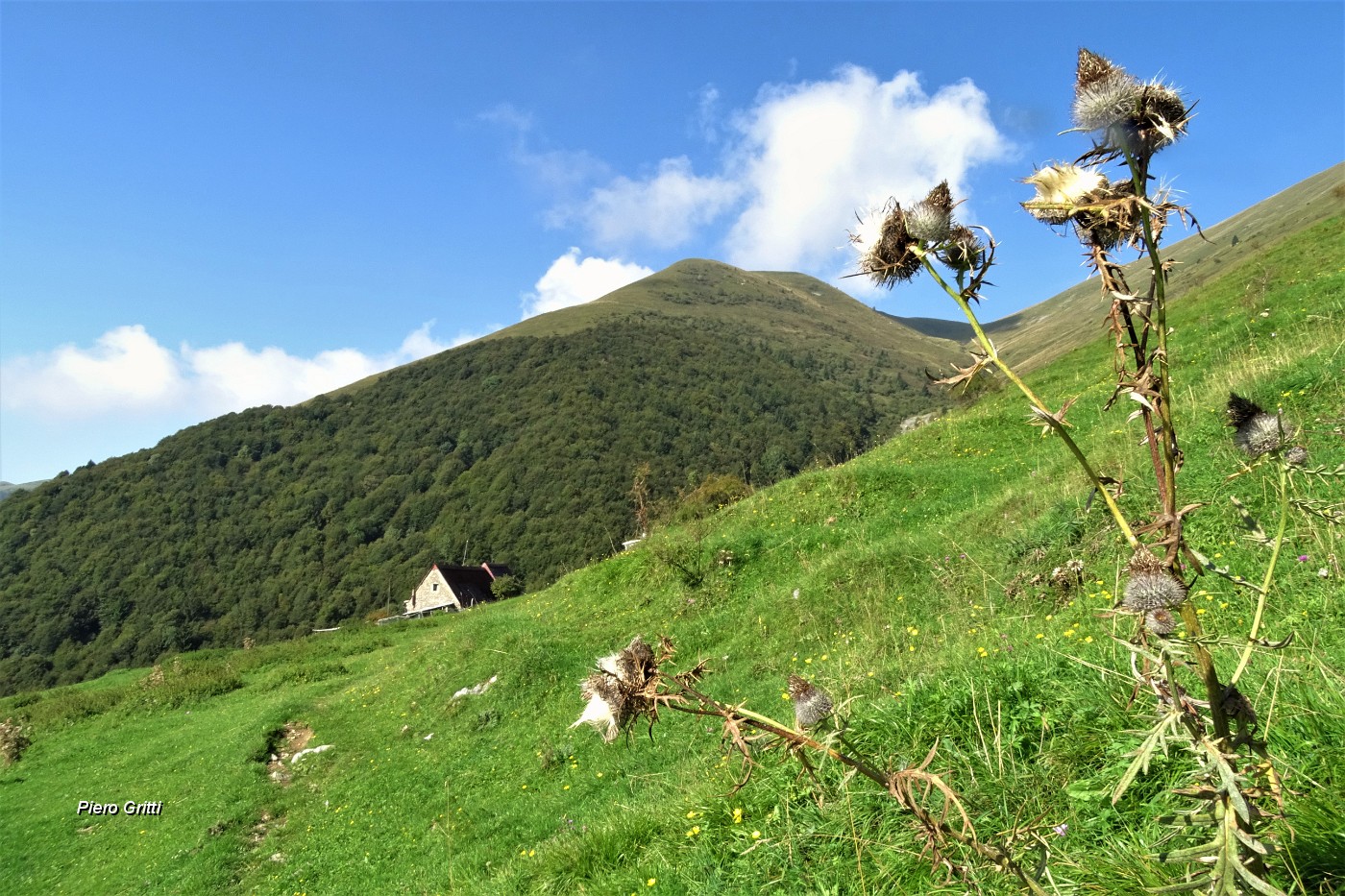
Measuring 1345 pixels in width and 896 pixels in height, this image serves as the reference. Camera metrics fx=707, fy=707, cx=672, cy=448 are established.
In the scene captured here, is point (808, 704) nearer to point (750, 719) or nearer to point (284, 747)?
point (750, 719)

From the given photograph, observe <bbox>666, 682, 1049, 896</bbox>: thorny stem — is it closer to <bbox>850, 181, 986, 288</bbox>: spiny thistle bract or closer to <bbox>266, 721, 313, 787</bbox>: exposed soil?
<bbox>850, 181, 986, 288</bbox>: spiny thistle bract

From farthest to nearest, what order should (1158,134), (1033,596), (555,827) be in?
1. (555,827)
2. (1033,596)
3. (1158,134)

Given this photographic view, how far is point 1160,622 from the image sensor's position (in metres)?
1.44

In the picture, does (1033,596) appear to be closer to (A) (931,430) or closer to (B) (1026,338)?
(A) (931,430)

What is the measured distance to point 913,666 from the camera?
6.09 meters

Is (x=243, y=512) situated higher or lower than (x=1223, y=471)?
higher

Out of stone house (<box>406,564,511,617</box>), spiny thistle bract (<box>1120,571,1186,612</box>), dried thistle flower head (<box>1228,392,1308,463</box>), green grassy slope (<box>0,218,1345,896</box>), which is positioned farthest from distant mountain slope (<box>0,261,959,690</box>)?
spiny thistle bract (<box>1120,571,1186,612</box>)

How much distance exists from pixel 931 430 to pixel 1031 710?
17538 mm

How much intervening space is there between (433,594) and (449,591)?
7.87 feet

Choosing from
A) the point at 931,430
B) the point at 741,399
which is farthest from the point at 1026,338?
the point at 931,430

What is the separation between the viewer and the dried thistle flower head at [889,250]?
2139 millimetres

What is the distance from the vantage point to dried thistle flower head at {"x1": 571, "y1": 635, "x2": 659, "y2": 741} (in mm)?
1955
